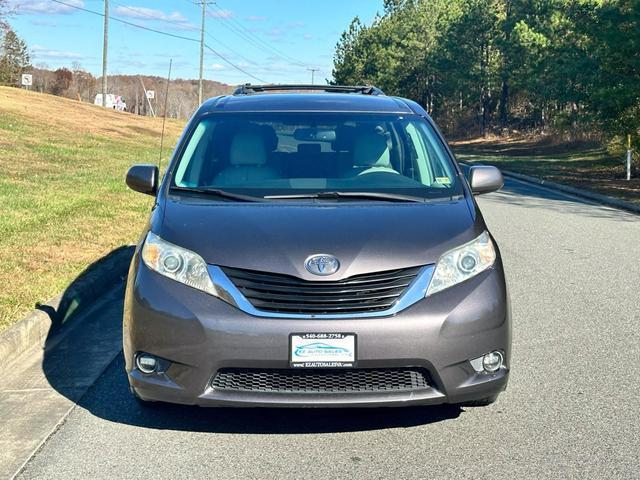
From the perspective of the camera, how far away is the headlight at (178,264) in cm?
406

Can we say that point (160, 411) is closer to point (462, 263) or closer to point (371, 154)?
point (462, 263)

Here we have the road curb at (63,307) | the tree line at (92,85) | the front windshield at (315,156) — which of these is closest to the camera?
the front windshield at (315,156)

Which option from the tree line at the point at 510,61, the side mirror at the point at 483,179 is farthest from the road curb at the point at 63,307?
the tree line at the point at 510,61

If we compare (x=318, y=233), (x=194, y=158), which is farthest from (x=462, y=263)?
(x=194, y=158)

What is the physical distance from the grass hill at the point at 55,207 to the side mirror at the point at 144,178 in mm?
1508

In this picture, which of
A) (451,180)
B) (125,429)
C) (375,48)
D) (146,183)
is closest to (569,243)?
(451,180)

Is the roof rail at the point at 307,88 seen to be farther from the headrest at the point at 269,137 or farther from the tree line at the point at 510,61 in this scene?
the tree line at the point at 510,61

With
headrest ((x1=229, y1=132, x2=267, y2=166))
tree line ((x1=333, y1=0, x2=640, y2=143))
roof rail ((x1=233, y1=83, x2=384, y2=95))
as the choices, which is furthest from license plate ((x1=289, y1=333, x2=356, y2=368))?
tree line ((x1=333, y1=0, x2=640, y2=143))

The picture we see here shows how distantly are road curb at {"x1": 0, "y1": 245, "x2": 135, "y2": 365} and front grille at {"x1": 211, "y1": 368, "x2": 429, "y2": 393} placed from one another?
2178 millimetres

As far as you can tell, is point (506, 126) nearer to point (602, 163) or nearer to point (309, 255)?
point (602, 163)

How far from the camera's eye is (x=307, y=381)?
4039mm

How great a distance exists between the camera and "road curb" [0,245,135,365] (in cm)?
Answer: 578

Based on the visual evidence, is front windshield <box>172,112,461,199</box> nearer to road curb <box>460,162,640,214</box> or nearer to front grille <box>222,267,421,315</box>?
front grille <box>222,267,421,315</box>

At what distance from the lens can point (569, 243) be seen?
37.4ft
